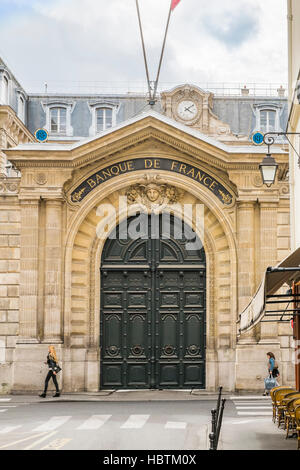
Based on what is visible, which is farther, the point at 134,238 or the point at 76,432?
the point at 134,238

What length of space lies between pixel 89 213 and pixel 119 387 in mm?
5420

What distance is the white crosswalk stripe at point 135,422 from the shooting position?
17906 millimetres

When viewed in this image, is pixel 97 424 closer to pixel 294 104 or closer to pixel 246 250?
pixel 294 104

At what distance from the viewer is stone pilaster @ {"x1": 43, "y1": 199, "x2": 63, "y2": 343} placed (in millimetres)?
25922

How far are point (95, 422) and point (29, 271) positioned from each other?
8359 millimetres

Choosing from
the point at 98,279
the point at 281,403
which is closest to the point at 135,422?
the point at 281,403

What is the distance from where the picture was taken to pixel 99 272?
26875 mm

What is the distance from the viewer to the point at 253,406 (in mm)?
22406

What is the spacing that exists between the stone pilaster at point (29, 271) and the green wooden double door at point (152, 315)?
2.16 m

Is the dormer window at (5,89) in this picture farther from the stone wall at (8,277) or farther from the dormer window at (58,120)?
the stone wall at (8,277)
